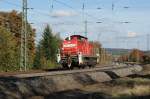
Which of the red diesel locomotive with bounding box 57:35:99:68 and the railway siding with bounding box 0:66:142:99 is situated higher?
the red diesel locomotive with bounding box 57:35:99:68

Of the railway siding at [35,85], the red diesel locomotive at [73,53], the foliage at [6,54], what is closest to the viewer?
the railway siding at [35,85]

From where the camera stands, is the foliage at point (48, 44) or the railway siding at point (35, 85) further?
the foliage at point (48, 44)

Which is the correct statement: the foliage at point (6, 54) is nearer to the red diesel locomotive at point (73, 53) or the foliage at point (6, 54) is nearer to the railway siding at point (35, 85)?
the red diesel locomotive at point (73, 53)

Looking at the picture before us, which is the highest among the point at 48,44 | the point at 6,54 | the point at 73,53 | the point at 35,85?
the point at 48,44

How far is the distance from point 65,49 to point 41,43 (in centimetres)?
7149

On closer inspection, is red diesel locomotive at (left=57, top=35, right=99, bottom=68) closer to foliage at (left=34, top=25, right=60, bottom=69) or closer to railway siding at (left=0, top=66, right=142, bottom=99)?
railway siding at (left=0, top=66, right=142, bottom=99)

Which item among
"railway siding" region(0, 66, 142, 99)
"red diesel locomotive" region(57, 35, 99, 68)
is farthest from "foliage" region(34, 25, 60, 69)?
"railway siding" region(0, 66, 142, 99)

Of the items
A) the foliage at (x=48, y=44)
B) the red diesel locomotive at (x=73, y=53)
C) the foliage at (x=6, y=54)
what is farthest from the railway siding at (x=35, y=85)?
the foliage at (x=48, y=44)

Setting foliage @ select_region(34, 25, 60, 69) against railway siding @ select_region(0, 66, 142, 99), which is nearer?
railway siding @ select_region(0, 66, 142, 99)

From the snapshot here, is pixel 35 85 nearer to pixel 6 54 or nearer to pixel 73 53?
pixel 73 53

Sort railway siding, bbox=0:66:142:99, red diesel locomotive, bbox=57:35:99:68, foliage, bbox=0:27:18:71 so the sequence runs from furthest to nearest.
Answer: foliage, bbox=0:27:18:71 → red diesel locomotive, bbox=57:35:99:68 → railway siding, bbox=0:66:142:99

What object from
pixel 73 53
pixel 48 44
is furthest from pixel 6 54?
pixel 48 44

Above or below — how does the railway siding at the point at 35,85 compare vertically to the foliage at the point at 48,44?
below

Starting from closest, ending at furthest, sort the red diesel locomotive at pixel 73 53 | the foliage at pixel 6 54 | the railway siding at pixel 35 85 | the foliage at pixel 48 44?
the railway siding at pixel 35 85
the red diesel locomotive at pixel 73 53
the foliage at pixel 6 54
the foliage at pixel 48 44
